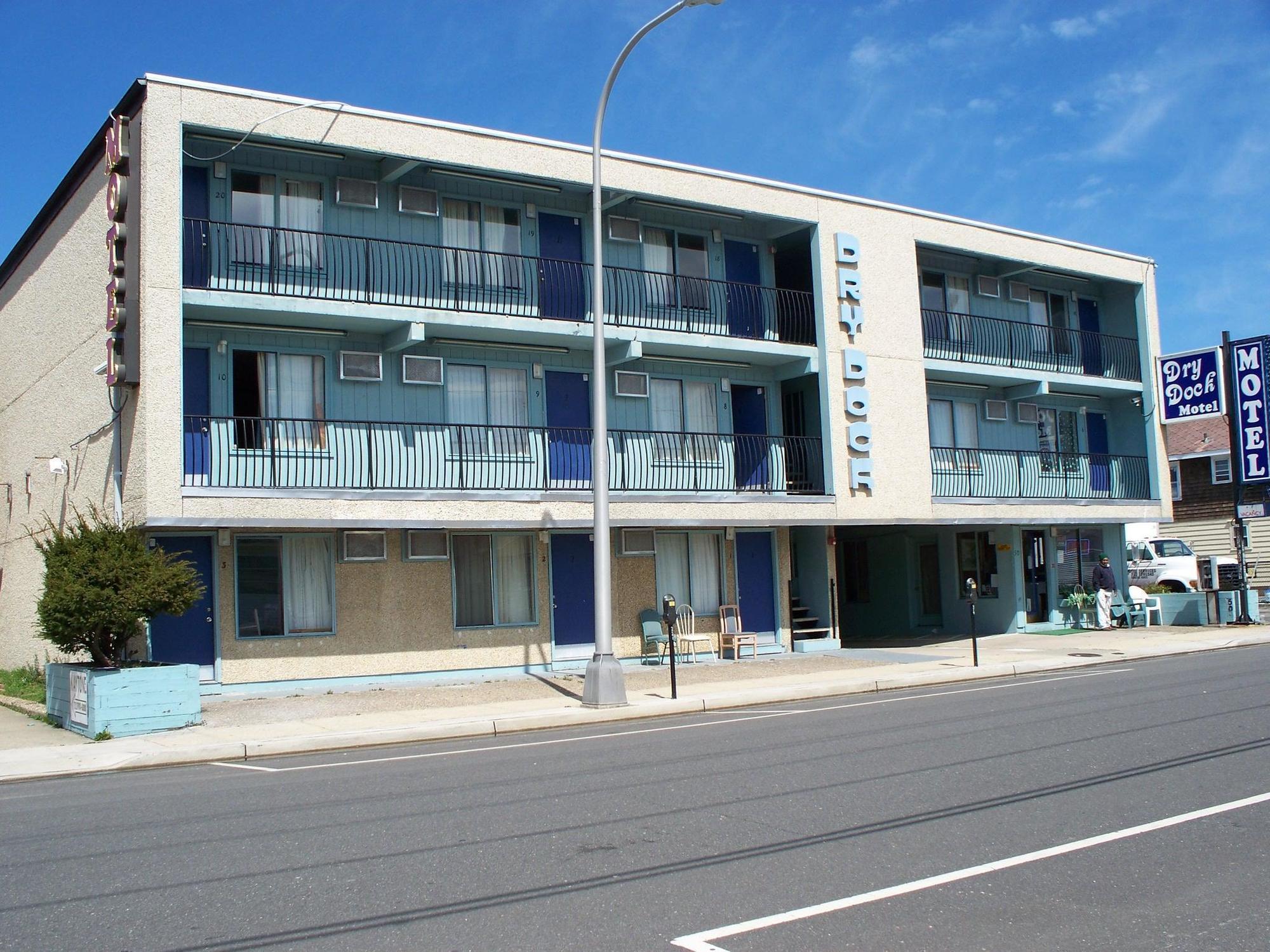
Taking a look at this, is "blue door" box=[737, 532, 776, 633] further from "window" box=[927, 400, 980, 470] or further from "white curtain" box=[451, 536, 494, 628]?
"white curtain" box=[451, 536, 494, 628]

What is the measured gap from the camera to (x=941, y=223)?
999 inches

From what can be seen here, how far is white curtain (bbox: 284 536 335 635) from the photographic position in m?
18.6

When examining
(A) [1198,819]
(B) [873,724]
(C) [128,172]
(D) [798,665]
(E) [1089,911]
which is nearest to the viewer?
(E) [1089,911]

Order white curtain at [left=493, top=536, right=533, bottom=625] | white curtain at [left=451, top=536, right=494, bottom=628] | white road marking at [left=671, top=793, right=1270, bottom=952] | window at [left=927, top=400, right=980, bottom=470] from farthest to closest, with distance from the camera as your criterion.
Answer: window at [left=927, top=400, right=980, bottom=470], white curtain at [left=493, top=536, right=533, bottom=625], white curtain at [left=451, top=536, right=494, bottom=628], white road marking at [left=671, top=793, right=1270, bottom=952]

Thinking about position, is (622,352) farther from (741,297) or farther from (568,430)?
(741,297)

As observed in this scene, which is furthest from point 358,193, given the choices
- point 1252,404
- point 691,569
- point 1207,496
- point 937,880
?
point 1207,496

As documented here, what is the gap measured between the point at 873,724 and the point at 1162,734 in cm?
316

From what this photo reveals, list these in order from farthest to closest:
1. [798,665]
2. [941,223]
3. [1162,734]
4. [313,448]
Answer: [941,223] → [798,665] → [313,448] → [1162,734]

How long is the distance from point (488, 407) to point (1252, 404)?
61.4 feet

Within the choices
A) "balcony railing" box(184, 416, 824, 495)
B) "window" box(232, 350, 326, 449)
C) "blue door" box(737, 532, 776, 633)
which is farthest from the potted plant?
"blue door" box(737, 532, 776, 633)

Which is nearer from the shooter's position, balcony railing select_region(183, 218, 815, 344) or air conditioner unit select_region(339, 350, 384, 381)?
balcony railing select_region(183, 218, 815, 344)

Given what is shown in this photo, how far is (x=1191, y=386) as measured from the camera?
93.1 ft

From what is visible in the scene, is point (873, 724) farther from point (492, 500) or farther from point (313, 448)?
point (313, 448)

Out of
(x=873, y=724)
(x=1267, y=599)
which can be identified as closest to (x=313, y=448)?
(x=873, y=724)
